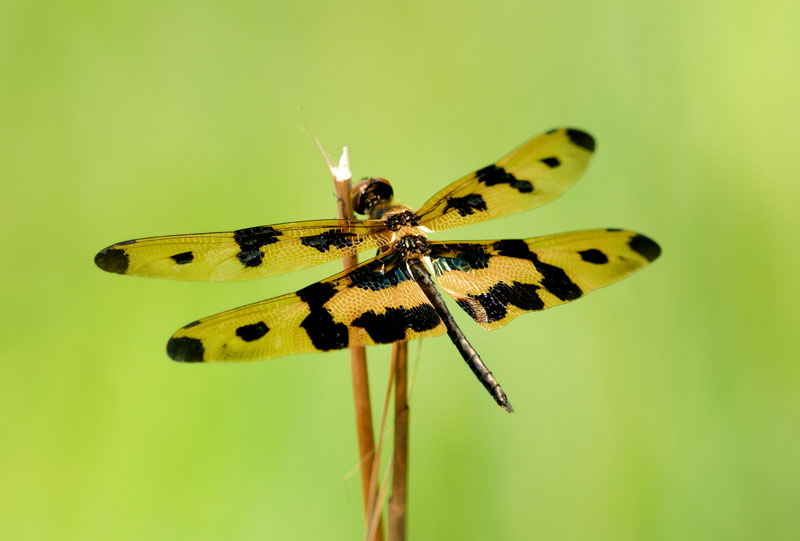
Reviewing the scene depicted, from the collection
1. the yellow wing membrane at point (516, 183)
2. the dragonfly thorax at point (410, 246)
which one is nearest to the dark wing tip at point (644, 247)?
the yellow wing membrane at point (516, 183)

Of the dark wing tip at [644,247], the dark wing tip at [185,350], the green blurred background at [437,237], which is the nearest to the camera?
the dark wing tip at [185,350]

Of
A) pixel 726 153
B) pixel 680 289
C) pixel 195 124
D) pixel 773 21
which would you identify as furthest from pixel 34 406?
pixel 773 21

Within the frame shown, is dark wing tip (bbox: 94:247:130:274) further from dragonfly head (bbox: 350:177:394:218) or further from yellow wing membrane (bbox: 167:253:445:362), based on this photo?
dragonfly head (bbox: 350:177:394:218)

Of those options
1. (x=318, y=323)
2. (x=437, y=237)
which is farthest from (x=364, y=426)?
(x=437, y=237)

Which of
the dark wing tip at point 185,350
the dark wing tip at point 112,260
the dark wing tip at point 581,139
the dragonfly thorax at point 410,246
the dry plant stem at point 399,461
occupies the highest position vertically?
the dark wing tip at point 581,139

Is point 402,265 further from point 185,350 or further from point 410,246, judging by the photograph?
point 185,350

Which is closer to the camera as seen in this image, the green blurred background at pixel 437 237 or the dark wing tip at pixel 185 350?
the dark wing tip at pixel 185 350

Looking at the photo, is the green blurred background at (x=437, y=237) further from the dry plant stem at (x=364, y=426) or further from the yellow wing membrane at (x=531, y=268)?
the dry plant stem at (x=364, y=426)

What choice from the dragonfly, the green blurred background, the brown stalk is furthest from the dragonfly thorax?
the green blurred background
